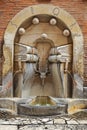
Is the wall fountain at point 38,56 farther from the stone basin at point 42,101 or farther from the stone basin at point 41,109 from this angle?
the stone basin at point 41,109

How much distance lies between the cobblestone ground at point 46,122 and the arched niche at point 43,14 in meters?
1.05

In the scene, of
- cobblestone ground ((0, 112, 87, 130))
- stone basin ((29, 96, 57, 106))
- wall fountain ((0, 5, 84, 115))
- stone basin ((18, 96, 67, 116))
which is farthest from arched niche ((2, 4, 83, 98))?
cobblestone ground ((0, 112, 87, 130))

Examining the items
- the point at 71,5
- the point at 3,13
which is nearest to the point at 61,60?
the point at 71,5

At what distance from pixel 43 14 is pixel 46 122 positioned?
228 centimetres

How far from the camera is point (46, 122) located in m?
4.10

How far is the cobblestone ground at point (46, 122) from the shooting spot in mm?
3873

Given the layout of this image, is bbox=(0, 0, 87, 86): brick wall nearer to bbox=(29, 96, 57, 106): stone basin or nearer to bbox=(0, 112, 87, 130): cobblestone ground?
bbox=(29, 96, 57, 106): stone basin

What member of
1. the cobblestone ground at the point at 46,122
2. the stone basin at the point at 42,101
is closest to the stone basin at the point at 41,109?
the cobblestone ground at the point at 46,122

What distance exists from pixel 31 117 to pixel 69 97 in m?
1.34

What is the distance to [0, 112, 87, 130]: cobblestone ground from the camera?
12.7 feet

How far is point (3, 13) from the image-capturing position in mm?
5535

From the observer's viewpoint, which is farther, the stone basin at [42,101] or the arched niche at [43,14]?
the arched niche at [43,14]

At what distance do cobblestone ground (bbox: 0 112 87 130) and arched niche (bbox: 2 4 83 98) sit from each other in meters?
1.05

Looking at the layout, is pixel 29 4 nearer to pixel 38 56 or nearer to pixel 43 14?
pixel 43 14
